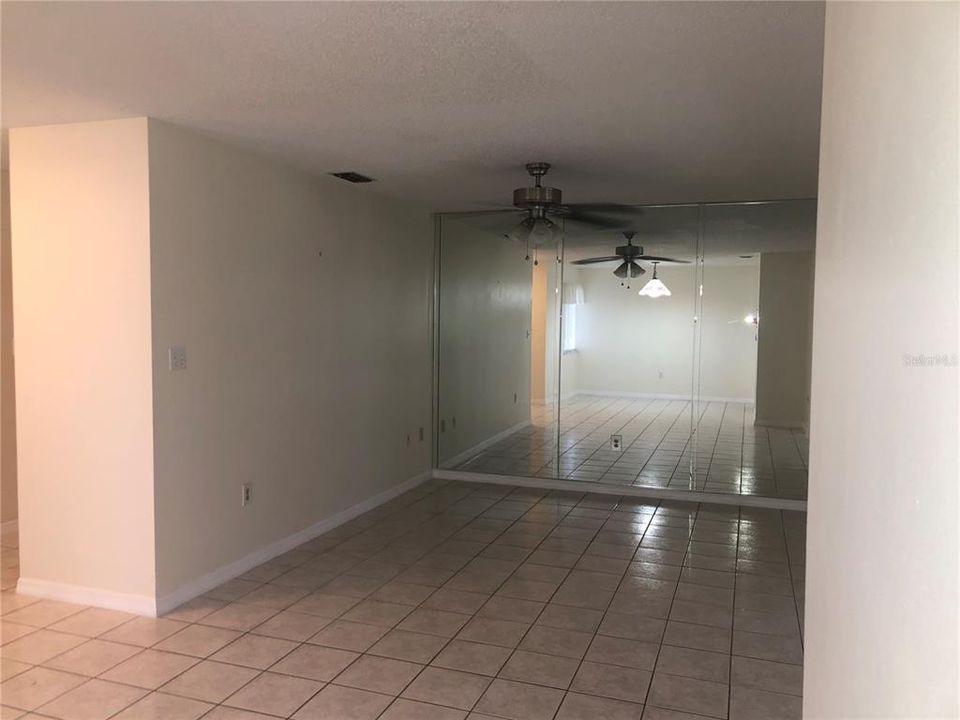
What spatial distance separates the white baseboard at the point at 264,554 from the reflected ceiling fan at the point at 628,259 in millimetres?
2486

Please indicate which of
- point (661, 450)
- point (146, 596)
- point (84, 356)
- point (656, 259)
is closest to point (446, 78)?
point (84, 356)

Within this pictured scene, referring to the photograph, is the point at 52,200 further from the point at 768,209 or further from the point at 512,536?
the point at 768,209

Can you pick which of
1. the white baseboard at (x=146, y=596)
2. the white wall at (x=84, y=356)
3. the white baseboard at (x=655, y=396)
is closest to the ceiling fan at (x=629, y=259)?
the white baseboard at (x=655, y=396)

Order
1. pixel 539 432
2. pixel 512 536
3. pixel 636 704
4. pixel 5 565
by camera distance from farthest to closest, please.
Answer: pixel 539 432 < pixel 512 536 < pixel 5 565 < pixel 636 704

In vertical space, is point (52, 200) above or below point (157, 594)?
above

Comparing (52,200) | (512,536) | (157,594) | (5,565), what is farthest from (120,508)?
(512,536)

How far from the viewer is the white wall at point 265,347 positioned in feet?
10.8

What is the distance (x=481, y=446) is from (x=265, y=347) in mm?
3056

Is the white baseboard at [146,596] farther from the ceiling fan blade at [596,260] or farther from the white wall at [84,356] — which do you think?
the ceiling fan blade at [596,260]

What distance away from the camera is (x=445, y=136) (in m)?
3.31

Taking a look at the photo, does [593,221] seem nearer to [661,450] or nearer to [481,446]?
[661,450]

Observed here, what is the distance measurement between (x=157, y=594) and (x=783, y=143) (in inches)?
142

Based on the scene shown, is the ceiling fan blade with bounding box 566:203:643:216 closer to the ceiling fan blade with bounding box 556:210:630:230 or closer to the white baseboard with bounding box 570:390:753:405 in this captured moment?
the ceiling fan blade with bounding box 556:210:630:230

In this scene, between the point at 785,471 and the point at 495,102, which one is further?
the point at 785,471
